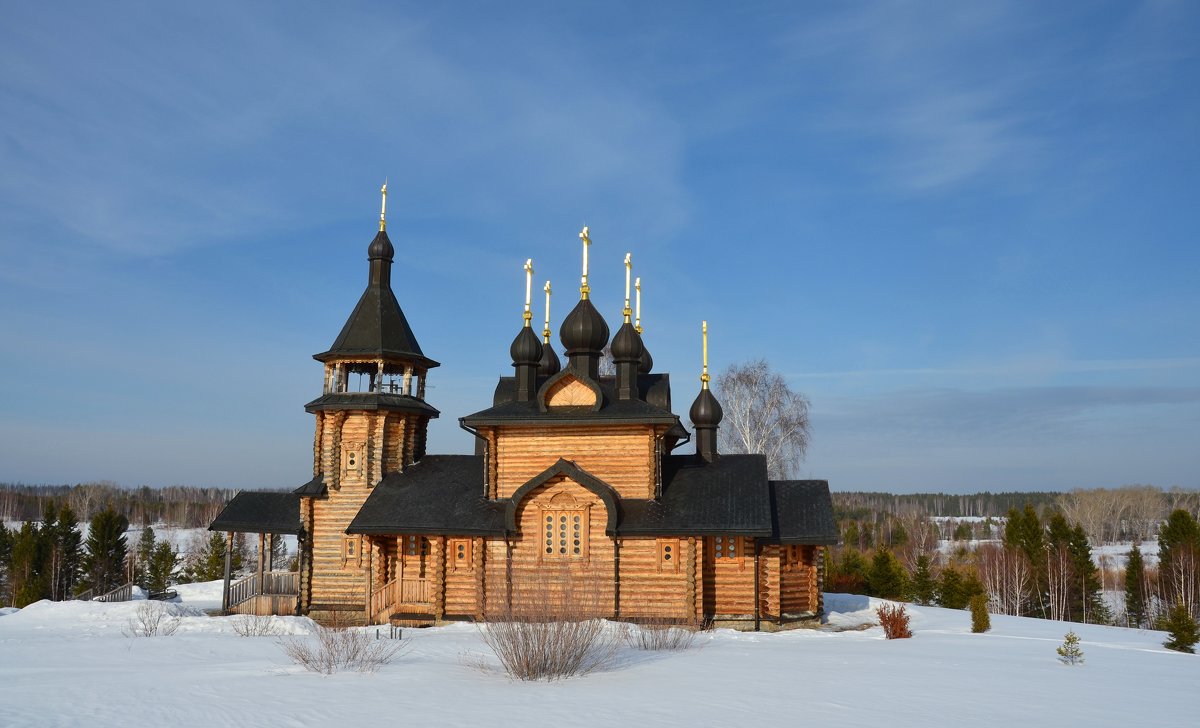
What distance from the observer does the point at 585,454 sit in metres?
19.7

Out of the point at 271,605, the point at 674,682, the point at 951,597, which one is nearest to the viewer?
the point at 674,682

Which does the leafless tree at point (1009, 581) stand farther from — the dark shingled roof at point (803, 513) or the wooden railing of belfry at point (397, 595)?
the wooden railing of belfry at point (397, 595)

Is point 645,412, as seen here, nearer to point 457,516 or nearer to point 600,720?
point 457,516

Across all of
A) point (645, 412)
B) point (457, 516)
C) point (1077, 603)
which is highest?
point (645, 412)

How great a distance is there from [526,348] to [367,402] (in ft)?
14.5

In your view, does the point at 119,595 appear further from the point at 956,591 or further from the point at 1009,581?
the point at 1009,581

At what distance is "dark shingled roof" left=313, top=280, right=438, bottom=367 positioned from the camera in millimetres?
A: 22688

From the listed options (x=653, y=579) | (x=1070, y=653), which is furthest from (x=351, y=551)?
(x=1070, y=653)

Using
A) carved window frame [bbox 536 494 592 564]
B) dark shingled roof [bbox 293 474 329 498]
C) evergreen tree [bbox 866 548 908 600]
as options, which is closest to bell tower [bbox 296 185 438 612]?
dark shingled roof [bbox 293 474 329 498]

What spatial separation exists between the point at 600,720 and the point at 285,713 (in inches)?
133

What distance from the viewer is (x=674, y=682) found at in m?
11.4

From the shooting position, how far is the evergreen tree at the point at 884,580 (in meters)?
31.0

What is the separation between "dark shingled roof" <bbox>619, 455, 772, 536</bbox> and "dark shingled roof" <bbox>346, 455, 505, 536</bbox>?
3262 millimetres

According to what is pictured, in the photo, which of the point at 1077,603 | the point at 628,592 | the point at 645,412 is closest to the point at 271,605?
the point at 628,592
